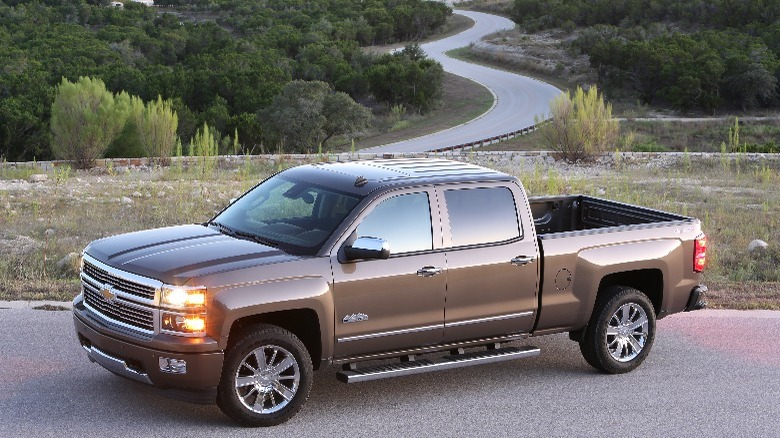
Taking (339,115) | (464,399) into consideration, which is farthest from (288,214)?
(339,115)

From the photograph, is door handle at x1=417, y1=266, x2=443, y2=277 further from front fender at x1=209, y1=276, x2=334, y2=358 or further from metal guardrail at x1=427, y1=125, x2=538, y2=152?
metal guardrail at x1=427, y1=125, x2=538, y2=152

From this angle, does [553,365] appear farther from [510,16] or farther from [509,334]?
[510,16]

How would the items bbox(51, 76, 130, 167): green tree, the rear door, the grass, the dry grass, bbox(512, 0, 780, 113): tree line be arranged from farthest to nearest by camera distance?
bbox(512, 0, 780, 113): tree line, the dry grass, bbox(51, 76, 130, 167): green tree, the grass, the rear door

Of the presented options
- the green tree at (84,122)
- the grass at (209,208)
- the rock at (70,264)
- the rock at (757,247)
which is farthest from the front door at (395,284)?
the green tree at (84,122)

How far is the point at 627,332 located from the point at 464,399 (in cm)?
165

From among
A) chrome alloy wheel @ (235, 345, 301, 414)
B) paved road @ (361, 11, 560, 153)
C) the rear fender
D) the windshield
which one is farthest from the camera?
paved road @ (361, 11, 560, 153)

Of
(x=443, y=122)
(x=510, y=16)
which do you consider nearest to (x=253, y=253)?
(x=443, y=122)

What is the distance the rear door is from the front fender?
985 millimetres

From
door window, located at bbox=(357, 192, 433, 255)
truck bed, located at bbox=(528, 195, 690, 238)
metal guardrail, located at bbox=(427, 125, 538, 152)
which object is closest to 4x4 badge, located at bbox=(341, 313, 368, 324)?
door window, located at bbox=(357, 192, 433, 255)

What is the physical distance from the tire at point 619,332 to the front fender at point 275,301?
7.57ft

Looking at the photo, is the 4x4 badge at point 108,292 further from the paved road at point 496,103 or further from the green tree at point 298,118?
the green tree at point 298,118

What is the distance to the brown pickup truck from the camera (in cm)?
722

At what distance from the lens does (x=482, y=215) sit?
8.45 m

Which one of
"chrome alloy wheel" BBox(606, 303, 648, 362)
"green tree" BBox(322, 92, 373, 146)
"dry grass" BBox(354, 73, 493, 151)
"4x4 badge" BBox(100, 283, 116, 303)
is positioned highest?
"4x4 badge" BBox(100, 283, 116, 303)
